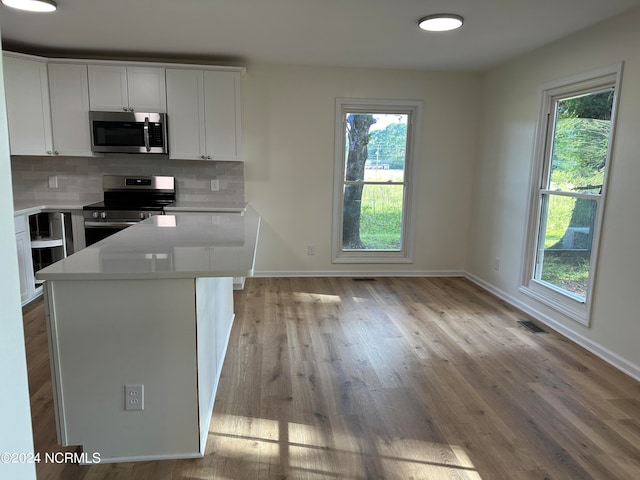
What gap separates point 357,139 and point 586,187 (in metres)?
2.47

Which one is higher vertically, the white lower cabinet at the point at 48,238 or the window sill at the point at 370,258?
the white lower cabinet at the point at 48,238

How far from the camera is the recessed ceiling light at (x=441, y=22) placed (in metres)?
2.98

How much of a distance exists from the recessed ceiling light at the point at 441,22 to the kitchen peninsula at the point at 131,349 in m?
2.31

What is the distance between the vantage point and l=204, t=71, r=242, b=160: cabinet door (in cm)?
430

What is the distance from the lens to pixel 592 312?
3146 millimetres

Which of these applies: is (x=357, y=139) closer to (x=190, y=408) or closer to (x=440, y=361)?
(x=440, y=361)

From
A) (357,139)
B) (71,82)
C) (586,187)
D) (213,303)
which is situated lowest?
(213,303)

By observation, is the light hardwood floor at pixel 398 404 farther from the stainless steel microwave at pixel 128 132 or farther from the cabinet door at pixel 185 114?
the cabinet door at pixel 185 114

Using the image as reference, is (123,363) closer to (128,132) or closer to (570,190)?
(128,132)

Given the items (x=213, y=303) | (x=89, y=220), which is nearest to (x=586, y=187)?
(x=213, y=303)

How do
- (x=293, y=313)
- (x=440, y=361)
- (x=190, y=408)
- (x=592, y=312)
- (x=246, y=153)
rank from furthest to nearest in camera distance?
1. (x=246, y=153)
2. (x=293, y=313)
3. (x=592, y=312)
4. (x=440, y=361)
5. (x=190, y=408)

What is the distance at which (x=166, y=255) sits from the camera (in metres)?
1.97

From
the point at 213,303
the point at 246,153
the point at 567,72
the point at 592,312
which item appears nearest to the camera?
the point at 213,303

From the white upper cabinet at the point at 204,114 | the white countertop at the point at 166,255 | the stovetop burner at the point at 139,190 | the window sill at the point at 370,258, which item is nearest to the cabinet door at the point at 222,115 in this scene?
the white upper cabinet at the point at 204,114
